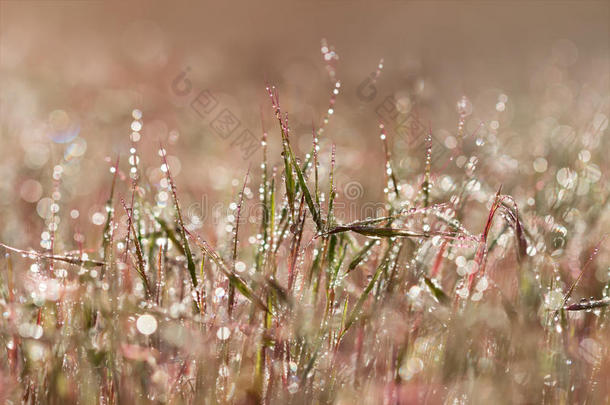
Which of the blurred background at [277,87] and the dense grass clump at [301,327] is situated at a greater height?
the blurred background at [277,87]

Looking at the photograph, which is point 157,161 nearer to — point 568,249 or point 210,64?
point 568,249

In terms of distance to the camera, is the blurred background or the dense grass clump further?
the blurred background

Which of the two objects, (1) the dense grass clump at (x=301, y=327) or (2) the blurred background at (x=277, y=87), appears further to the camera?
(2) the blurred background at (x=277, y=87)

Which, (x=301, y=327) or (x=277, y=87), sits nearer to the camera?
(x=301, y=327)

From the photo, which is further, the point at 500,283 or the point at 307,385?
the point at 500,283

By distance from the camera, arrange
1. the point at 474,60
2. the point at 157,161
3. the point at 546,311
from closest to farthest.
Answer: the point at 546,311
the point at 157,161
the point at 474,60

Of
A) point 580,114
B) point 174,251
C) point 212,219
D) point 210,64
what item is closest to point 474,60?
point 210,64

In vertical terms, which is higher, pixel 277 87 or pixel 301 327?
pixel 277 87

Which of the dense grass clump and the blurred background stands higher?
the blurred background
